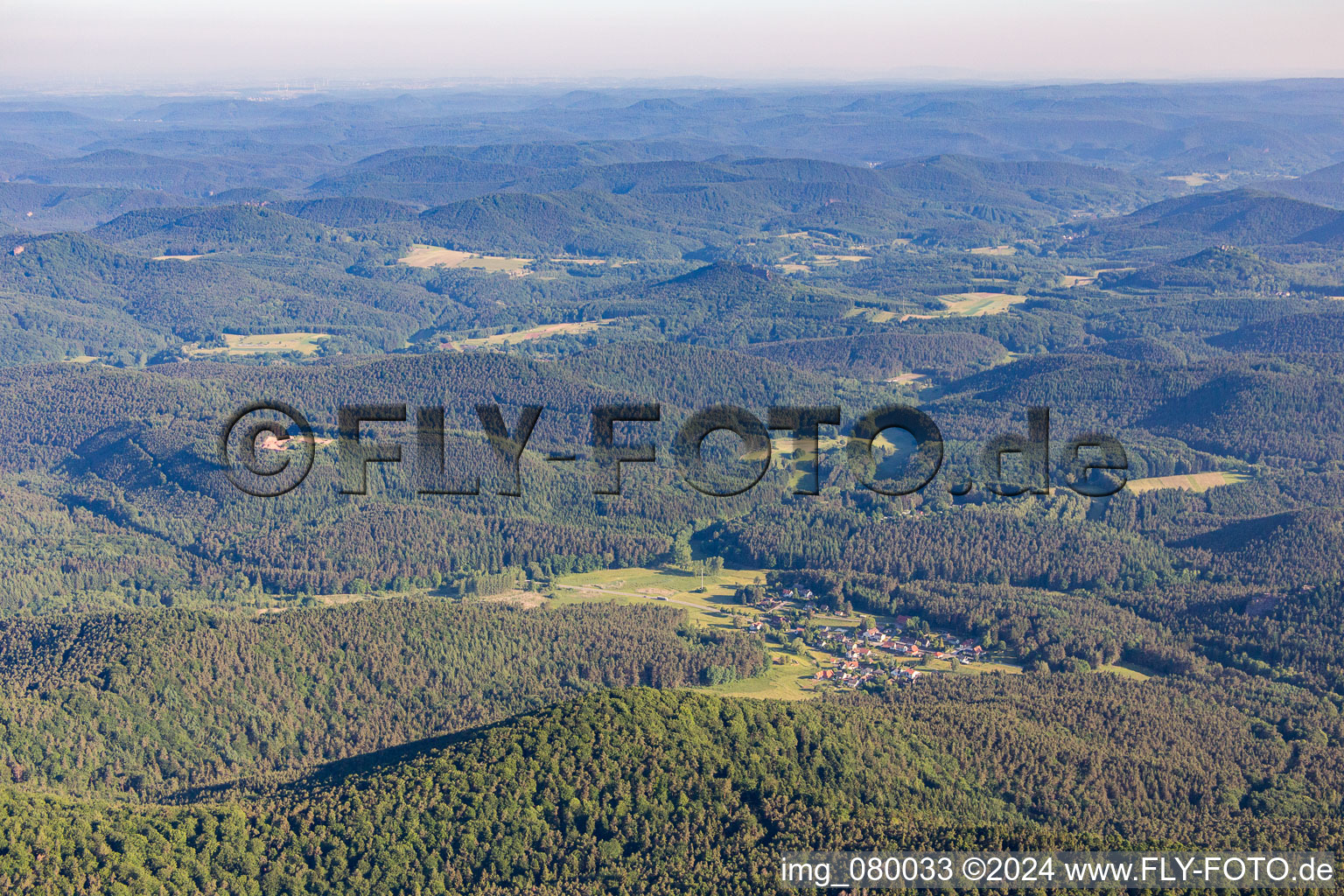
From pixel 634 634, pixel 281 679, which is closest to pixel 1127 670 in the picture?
Answer: pixel 634 634

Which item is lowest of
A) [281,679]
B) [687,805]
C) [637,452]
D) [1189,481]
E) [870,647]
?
[870,647]

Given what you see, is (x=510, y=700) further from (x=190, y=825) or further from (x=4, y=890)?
(x=4, y=890)

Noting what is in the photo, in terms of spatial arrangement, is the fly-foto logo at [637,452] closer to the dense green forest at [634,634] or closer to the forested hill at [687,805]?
the dense green forest at [634,634]

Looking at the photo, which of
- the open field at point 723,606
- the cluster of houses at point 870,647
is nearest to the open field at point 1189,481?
the open field at point 723,606

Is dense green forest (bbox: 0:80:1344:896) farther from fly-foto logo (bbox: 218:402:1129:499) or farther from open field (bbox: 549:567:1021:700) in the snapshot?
fly-foto logo (bbox: 218:402:1129:499)

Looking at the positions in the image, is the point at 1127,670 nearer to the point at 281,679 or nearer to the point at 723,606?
the point at 723,606
